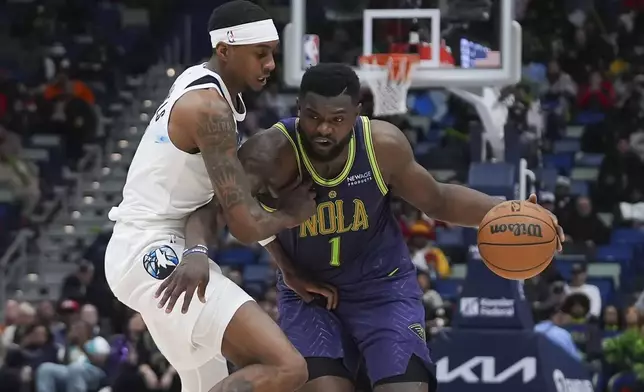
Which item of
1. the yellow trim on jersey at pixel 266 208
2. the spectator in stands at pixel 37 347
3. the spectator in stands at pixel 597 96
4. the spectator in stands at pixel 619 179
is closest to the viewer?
the yellow trim on jersey at pixel 266 208

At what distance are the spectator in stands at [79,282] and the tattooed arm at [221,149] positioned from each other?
8.40m

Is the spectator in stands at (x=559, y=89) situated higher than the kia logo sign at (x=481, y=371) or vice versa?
the spectator in stands at (x=559, y=89)

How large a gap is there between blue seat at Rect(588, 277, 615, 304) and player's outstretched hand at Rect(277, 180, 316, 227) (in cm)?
822

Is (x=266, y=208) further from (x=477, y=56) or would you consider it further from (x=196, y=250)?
(x=477, y=56)

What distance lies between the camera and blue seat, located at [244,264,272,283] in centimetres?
1393

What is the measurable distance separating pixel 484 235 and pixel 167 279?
155cm

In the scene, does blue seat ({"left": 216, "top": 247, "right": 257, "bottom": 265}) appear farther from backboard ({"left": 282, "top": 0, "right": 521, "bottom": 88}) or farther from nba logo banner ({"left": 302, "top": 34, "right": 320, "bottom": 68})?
backboard ({"left": 282, "top": 0, "right": 521, "bottom": 88})

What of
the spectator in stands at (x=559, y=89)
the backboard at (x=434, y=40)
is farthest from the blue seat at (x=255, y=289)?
the spectator in stands at (x=559, y=89)

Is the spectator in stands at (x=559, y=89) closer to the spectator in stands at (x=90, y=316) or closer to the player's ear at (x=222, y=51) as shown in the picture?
the spectator in stands at (x=90, y=316)

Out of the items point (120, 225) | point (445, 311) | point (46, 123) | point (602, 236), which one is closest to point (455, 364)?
point (445, 311)

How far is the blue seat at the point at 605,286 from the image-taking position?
44.7 ft

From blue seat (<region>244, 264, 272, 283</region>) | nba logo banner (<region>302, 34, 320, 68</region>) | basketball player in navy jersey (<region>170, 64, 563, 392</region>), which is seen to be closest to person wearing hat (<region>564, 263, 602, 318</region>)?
blue seat (<region>244, 264, 272, 283</region>)

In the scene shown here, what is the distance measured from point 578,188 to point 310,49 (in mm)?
5634

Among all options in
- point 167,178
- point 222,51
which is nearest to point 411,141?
point 222,51
